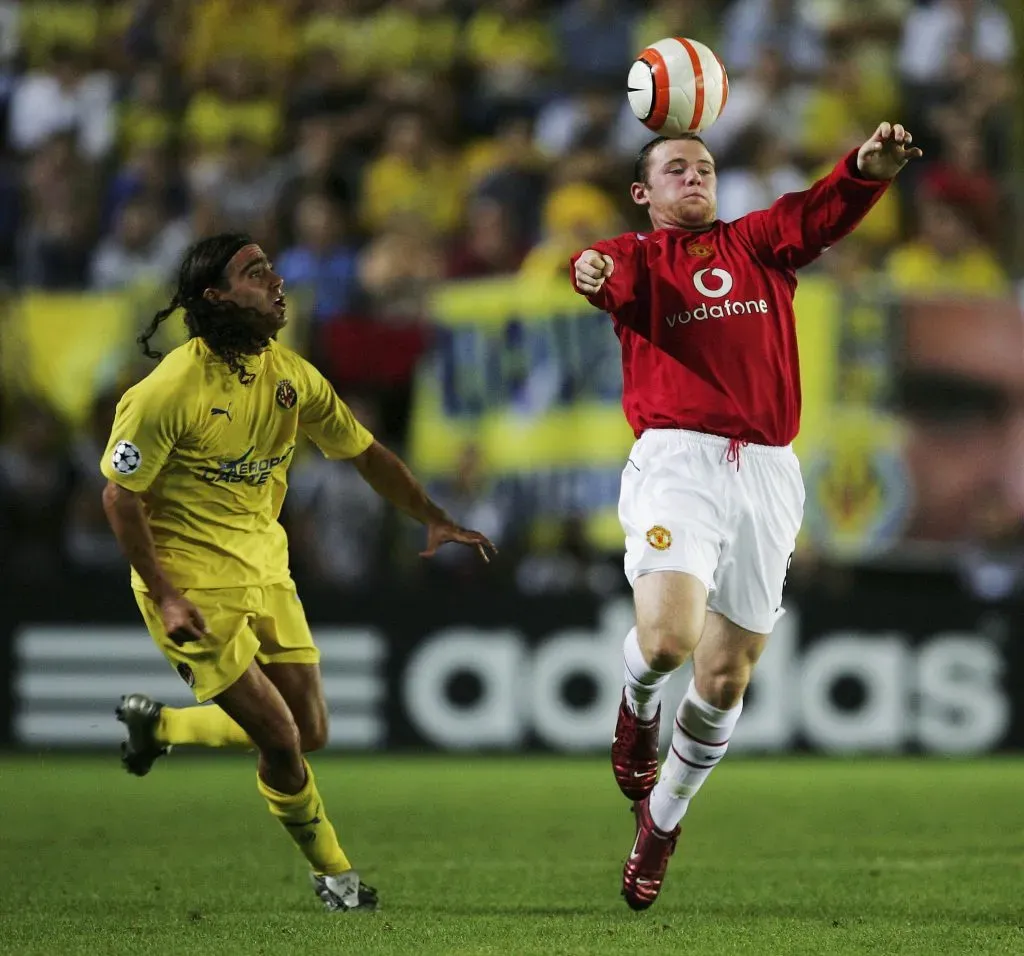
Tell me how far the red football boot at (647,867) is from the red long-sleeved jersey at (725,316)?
51.8 inches

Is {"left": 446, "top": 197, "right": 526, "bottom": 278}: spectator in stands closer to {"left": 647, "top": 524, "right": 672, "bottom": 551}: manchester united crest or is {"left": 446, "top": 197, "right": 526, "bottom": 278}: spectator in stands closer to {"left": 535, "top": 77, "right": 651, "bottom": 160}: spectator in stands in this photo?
{"left": 535, "top": 77, "right": 651, "bottom": 160}: spectator in stands

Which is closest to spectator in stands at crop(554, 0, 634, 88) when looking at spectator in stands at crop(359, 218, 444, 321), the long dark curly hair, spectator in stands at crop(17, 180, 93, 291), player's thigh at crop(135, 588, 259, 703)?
spectator in stands at crop(359, 218, 444, 321)

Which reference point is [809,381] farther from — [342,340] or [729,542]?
[729,542]

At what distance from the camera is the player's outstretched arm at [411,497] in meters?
6.57

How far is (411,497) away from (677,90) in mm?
1633

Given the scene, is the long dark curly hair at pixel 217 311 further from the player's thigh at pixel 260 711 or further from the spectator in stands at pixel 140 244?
the spectator in stands at pixel 140 244

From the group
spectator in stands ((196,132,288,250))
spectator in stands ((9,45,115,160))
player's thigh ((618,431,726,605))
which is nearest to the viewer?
player's thigh ((618,431,726,605))

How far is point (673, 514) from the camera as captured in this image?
601 centimetres

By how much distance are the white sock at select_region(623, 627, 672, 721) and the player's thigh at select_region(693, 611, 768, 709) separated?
0.47 ft

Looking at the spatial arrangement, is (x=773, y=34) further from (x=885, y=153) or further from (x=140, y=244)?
(x=885, y=153)

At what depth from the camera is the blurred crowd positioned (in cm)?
1199

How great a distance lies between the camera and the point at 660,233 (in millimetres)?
6312

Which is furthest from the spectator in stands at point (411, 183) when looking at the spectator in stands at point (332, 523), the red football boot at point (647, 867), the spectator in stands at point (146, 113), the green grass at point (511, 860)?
the red football boot at point (647, 867)

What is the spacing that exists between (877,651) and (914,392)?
178cm
